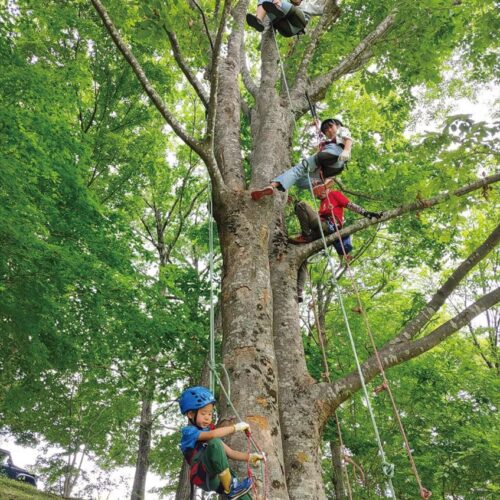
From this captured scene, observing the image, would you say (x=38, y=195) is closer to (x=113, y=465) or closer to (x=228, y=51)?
→ (x=228, y=51)

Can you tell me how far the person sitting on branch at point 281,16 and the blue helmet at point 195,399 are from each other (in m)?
4.83

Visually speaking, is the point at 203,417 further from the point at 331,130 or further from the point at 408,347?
the point at 331,130

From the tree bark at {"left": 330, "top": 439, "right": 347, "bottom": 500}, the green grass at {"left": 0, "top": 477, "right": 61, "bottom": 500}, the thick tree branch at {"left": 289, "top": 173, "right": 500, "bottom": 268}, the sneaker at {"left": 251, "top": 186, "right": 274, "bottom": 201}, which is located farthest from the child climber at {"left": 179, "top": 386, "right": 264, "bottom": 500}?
the tree bark at {"left": 330, "top": 439, "right": 347, "bottom": 500}

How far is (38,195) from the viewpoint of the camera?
533 cm

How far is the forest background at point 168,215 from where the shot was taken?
196 inches

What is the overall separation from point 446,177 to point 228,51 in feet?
9.92

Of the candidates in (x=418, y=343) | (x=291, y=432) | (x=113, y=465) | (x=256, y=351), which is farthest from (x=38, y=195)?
(x=113, y=465)

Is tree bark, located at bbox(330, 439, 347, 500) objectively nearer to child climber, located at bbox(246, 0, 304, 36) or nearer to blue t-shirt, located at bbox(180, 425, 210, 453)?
blue t-shirt, located at bbox(180, 425, 210, 453)

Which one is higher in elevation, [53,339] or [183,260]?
[183,260]

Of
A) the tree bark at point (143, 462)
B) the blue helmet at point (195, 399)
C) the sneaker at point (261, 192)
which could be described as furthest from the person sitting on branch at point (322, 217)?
the tree bark at point (143, 462)

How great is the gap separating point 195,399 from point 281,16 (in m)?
5.02

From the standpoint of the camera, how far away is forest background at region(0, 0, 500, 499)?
4969 millimetres

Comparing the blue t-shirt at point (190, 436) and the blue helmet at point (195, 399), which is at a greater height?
the blue helmet at point (195, 399)

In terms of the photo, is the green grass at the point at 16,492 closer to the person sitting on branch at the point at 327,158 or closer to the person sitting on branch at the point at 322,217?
the person sitting on branch at the point at 322,217
